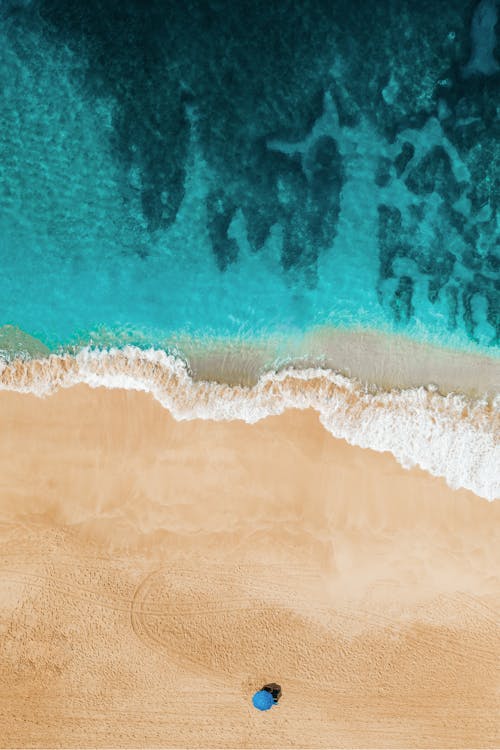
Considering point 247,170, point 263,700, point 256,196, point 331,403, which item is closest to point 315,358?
point 331,403

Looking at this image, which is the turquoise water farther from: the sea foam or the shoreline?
the sea foam

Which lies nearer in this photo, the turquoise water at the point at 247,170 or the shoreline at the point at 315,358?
the turquoise water at the point at 247,170

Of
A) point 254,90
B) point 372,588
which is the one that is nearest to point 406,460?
point 372,588

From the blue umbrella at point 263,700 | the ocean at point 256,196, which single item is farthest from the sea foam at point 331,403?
the blue umbrella at point 263,700

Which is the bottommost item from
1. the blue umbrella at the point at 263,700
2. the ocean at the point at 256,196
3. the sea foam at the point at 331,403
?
the blue umbrella at the point at 263,700

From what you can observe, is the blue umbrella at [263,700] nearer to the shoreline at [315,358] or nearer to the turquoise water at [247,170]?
the shoreline at [315,358]

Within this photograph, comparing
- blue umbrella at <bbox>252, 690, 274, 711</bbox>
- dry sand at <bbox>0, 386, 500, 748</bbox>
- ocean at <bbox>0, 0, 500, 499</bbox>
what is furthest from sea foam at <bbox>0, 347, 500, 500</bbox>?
blue umbrella at <bbox>252, 690, 274, 711</bbox>
